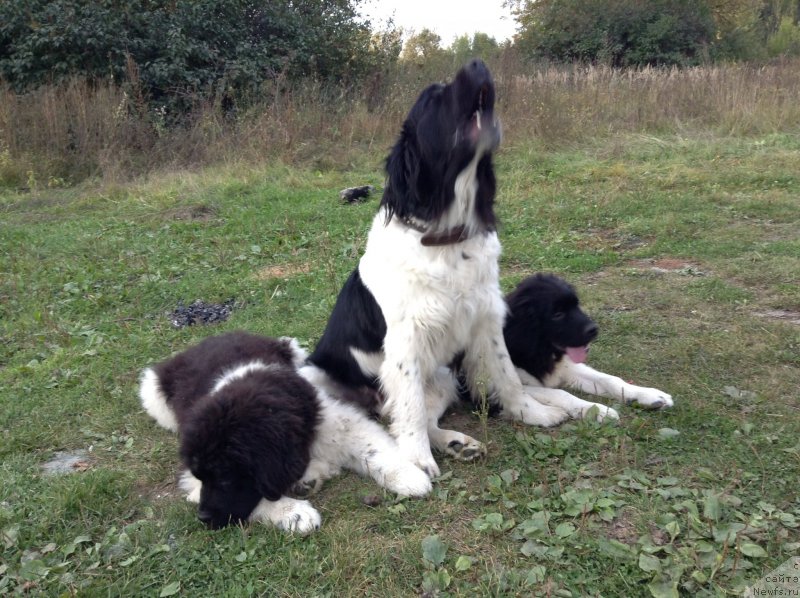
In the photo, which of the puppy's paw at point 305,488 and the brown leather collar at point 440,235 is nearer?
the puppy's paw at point 305,488

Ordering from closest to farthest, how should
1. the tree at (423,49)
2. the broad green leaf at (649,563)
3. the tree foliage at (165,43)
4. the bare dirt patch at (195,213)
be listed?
the broad green leaf at (649,563) → the bare dirt patch at (195,213) → the tree foliage at (165,43) → the tree at (423,49)

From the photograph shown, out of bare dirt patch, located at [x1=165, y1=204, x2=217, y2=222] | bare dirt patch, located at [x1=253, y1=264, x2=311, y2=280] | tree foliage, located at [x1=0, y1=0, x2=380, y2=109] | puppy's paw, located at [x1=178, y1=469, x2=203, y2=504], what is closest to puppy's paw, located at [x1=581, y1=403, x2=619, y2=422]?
puppy's paw, located at [x1=178, y1=469, x2=203, y2=504]

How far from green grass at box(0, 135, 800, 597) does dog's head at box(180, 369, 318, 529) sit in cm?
13

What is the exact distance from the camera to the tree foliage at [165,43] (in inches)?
492

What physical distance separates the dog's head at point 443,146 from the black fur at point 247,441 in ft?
3.29

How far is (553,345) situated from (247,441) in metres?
1.76

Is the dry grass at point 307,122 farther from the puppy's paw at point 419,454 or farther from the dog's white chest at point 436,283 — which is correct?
the puppy's paw at point 419,454

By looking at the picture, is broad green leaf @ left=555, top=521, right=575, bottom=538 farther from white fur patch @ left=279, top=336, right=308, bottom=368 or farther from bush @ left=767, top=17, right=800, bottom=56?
bush @ left=767, top=17, right=800, bottom=56

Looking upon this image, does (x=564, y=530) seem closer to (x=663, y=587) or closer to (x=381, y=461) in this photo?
(x=663, y=587)

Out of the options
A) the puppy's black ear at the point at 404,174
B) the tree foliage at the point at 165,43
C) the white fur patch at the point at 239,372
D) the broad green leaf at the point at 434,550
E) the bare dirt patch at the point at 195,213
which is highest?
the tree foliage at the point at 165,43

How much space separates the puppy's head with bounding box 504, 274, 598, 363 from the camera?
3479 millimetres

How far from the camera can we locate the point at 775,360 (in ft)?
12.0

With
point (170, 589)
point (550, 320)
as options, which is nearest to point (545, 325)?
point (550, 320)

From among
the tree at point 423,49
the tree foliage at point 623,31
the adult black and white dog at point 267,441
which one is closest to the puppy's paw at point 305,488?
the adult black and white dog at point 267,441
